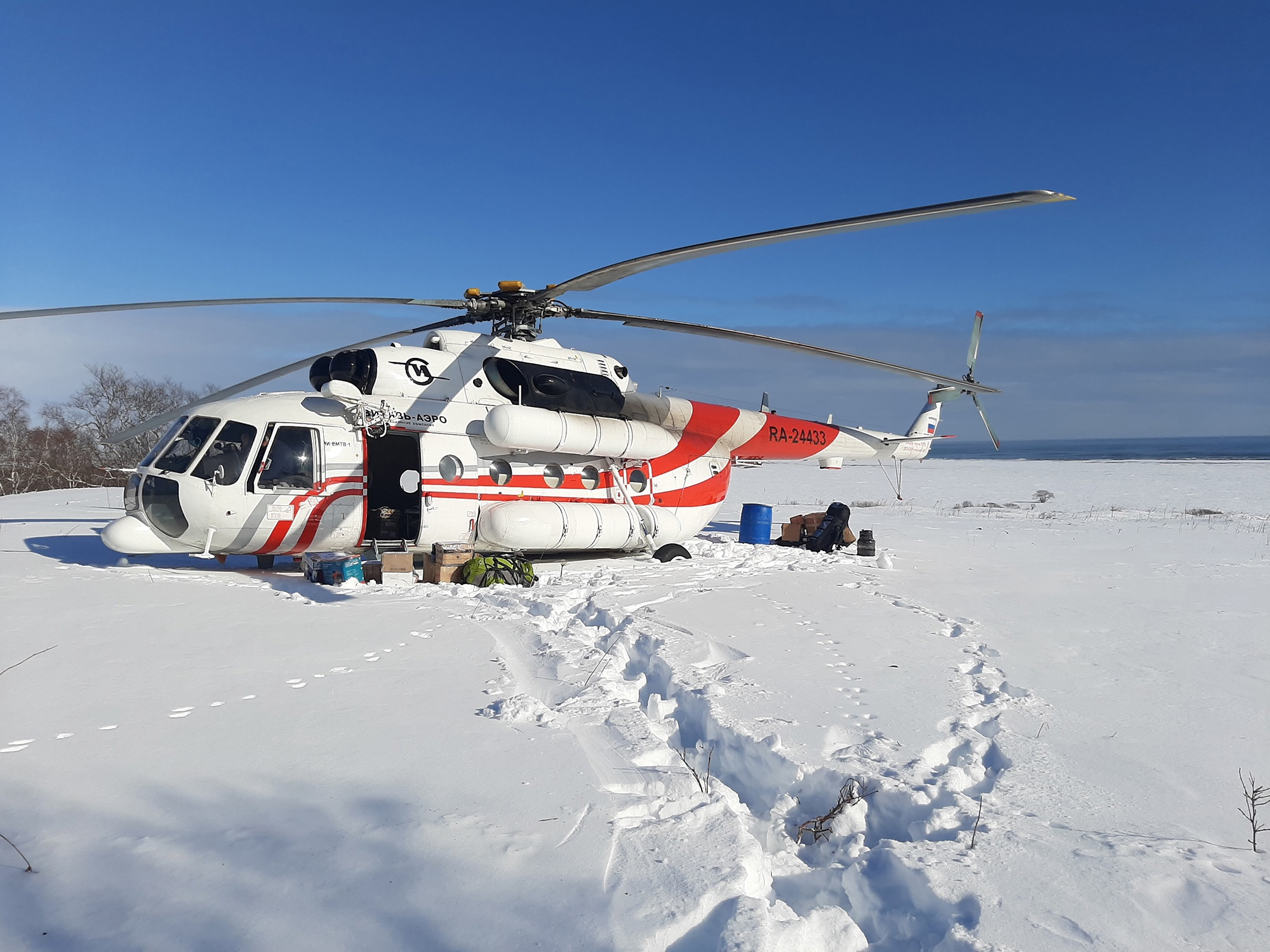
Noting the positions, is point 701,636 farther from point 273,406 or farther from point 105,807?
point 273,406

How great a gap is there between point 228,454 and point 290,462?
655mm

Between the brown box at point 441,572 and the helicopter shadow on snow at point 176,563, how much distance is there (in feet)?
3.75

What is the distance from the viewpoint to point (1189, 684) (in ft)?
15.1

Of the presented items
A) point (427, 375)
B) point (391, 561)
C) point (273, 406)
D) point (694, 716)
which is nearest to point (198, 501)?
point (273, 406)

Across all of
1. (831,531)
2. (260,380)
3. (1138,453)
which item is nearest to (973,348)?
(831,531)

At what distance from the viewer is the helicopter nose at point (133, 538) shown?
767 cm

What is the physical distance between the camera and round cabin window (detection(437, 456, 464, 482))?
8969mm

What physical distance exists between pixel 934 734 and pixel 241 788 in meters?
3.31

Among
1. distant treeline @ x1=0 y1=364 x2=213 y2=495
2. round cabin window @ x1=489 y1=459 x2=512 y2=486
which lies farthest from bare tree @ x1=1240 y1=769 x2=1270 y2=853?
distant treeline @ x1=0 y1=364 x2=213 y2=495

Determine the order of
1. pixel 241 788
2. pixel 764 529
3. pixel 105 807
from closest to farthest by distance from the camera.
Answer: pixel 105 807
pixel 241 788
pixel 764 529

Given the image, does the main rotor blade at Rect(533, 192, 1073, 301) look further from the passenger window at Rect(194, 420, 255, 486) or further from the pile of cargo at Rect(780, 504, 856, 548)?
the pile of cargo at Rect(780, 504, 856, 548)

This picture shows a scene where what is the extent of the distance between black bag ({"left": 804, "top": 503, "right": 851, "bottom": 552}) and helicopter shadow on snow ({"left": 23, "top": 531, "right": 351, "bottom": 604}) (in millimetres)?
7464

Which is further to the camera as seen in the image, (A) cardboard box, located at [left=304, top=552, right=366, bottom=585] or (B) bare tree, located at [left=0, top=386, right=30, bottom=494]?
(B) bare tree, located at [left=0, top=386, right=30, bottom=494]

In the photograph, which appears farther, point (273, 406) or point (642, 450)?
point (642, 450)
